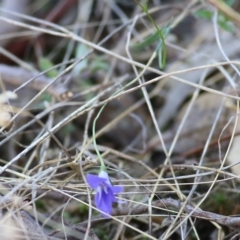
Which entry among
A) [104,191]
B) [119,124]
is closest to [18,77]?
[119,124]

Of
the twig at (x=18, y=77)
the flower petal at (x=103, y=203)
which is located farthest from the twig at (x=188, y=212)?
the twig at (x=18, y=77)

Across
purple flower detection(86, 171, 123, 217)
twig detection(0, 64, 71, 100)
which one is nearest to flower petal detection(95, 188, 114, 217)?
purple flower detection(86, 171, 123, 217)

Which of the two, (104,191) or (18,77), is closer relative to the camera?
(104,191)

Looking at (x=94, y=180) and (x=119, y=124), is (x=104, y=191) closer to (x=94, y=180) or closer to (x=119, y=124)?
(x=94, y=180)

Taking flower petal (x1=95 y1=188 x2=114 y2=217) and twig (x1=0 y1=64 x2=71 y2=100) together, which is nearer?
flower petal (x1=95 y1=188 x2=114 y2=217)

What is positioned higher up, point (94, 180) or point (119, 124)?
point (94, 180)

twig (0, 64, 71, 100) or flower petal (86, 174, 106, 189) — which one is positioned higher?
twig (0, 64, 71, 100)

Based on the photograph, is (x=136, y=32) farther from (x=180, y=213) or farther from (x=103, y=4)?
(x=180, y=213)

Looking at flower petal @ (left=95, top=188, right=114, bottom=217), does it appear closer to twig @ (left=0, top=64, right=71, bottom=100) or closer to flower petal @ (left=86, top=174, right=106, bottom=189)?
flower petal @ (left=86, top=174, right=106, bottom=189)

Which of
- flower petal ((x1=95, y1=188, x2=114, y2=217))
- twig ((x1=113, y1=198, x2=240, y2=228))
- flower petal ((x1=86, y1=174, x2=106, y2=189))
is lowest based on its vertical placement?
twig ((x1=113, y1=198, x2=240, y2=228))
